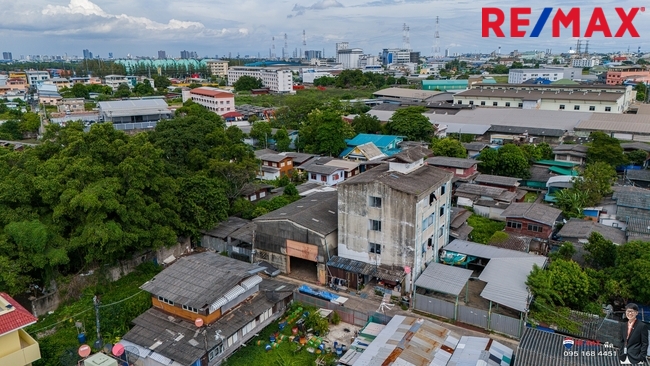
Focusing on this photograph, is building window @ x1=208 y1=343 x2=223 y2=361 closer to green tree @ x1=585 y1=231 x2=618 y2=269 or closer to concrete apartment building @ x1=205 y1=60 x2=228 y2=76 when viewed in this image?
green tree @ x1=585 y1=231 x2=618 y2=269

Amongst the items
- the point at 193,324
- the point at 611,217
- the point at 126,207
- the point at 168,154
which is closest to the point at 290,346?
the point at 193,324

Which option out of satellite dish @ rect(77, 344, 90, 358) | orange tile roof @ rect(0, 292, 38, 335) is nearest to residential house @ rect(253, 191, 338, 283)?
satellite dish @ rect(77, 344, 90, 358)

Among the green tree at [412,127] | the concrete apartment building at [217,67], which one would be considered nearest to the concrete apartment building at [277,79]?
the concrete apartment building at [217,67]

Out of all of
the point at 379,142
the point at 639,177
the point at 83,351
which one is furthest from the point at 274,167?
the point at 639,177

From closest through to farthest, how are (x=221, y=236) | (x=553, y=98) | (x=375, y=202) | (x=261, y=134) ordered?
(x=375, y=202) < (x=221, y=236) < (x=261, y=134) < (x=553, y=98)

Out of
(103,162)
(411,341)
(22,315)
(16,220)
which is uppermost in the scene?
(103,162)

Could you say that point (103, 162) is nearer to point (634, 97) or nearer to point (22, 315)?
point (22, 315)

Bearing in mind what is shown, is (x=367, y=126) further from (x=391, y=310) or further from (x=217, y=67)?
(x=217, y=67)
